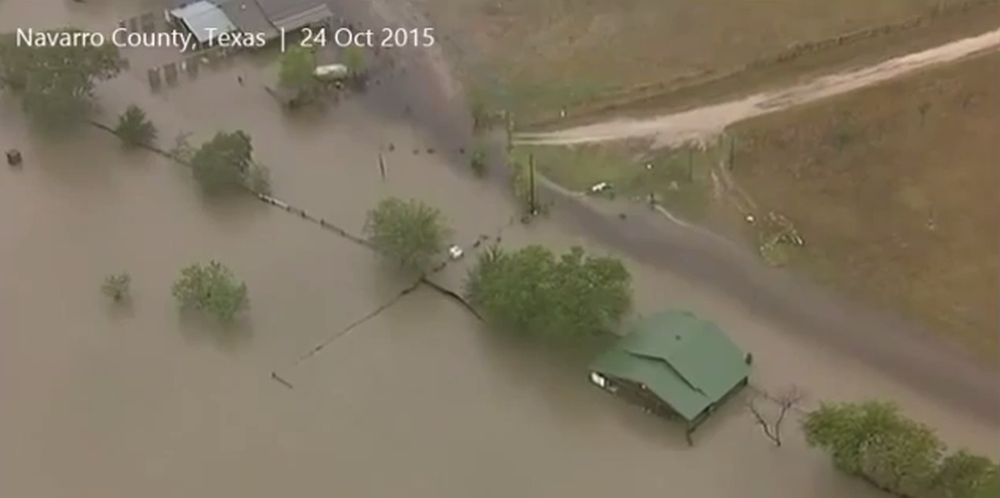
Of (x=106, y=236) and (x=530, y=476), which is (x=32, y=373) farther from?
(x=530, y=476)

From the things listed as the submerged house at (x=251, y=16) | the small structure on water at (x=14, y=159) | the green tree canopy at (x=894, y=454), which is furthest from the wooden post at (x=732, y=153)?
the small structure on water at (x=14, y=159)

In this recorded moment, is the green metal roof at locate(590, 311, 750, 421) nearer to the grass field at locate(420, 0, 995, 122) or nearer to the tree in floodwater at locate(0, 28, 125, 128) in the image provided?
the grass field at locate(420, 0, 995, 122)

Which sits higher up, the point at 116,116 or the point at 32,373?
the point at 116,116

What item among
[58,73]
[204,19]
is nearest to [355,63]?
[204,19]

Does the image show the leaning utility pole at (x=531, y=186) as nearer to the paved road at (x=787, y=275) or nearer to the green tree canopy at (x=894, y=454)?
the paved road at (x=787, y=275)

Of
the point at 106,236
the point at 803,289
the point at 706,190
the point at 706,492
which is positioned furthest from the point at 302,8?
the point at 706,492

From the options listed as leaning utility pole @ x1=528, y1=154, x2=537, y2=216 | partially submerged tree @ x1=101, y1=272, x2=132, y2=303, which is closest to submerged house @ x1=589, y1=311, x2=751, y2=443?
leaning utility pole @ x1=528, y1=154, x2=537, y2=216

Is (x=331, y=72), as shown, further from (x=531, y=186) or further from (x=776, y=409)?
(x=776, y=409)
